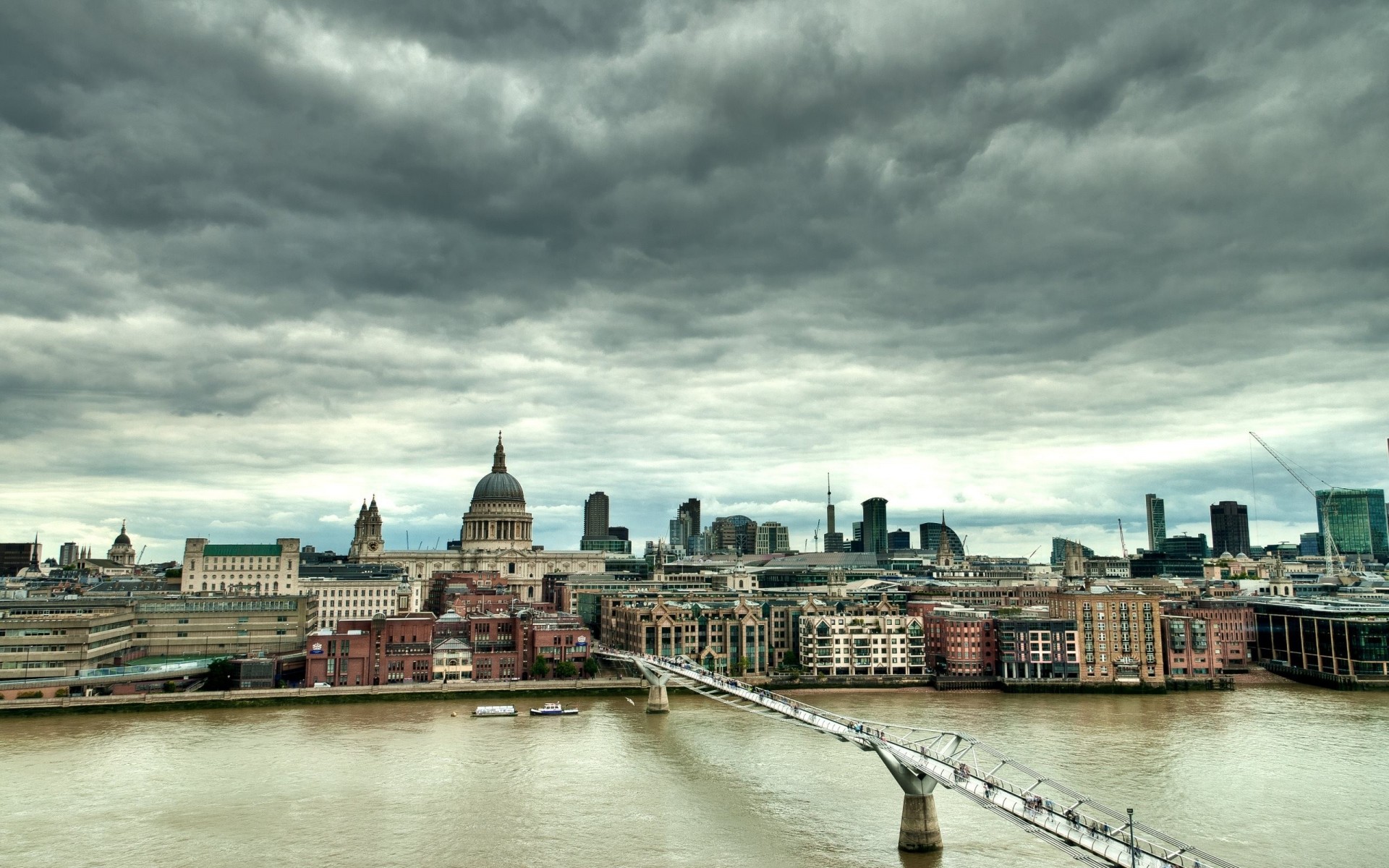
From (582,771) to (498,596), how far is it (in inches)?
2410

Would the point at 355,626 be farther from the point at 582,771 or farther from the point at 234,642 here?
the point at 582,771

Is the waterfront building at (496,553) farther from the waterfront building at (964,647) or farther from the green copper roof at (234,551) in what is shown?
the waterfront building at (964,647)

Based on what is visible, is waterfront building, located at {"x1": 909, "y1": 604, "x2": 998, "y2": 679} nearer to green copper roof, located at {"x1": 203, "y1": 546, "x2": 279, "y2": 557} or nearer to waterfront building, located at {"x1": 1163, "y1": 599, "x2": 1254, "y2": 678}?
waterfront building, located at {"x1": 1163, "y1": 599, "x2": 1254, "y2": 678}

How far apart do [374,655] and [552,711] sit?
52.7 ft

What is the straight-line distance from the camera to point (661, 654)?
7962cm

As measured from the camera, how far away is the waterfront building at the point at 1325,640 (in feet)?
252

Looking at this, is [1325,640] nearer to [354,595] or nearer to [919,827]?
[919,827]

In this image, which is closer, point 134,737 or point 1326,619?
point 134,737

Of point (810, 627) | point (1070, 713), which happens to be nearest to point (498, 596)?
point (810, 627)

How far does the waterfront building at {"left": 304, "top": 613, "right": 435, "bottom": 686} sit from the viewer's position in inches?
2702

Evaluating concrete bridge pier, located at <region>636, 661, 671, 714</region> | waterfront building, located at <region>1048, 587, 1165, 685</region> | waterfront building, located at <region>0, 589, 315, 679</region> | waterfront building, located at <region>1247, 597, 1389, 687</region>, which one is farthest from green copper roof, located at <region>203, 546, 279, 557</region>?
waterfront building, located at <region>1247, 597, 1389, 687</region>

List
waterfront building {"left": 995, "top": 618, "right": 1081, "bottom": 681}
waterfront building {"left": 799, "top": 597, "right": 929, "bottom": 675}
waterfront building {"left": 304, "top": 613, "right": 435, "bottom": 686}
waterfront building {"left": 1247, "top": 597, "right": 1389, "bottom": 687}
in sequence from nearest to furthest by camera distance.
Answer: waterfront building {"left": 304, "top": 613, "right": 435, "bottom": 686}, waterfront building {"left": 995, "top": 618, "right": 1081, "bottom": 681}, waterfront building {"left": 1247, "top": 597, "right": 1389, "bottom": 687}, waterfront building {"left": 799, "top": 597, "right": 929, "bottom": 675}

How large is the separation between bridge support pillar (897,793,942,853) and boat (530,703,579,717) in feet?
107

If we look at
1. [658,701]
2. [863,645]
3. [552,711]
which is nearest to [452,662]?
[552,711]
